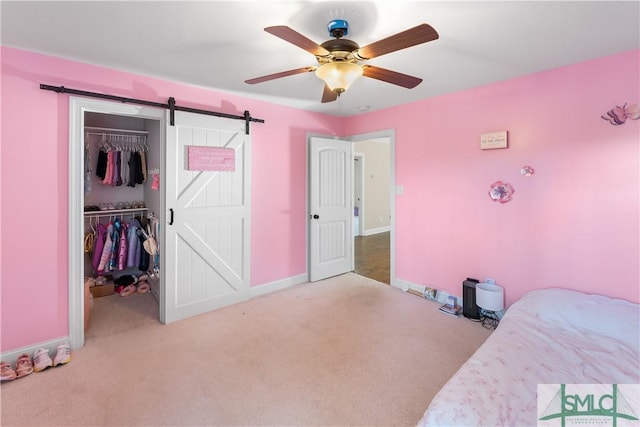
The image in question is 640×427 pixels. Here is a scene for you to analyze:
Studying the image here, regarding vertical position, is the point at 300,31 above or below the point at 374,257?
above

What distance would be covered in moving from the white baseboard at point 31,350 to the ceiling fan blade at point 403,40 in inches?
124

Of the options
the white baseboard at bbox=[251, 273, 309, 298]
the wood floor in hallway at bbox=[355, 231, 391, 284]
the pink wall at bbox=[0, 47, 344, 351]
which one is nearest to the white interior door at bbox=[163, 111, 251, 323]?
the white baseboard at bbox=[251, 273, 309, 298]

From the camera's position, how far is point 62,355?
7.55 ft

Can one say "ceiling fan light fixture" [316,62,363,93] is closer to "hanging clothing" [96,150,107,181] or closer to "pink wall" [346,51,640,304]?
"pink wall" [346,51,640,304]

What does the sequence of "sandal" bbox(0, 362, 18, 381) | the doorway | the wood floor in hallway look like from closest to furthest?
"sandal" bbox(0, 362, 18, 381) < the wood floor in hallway < the doorway

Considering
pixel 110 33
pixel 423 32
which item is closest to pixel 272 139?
pixel 110 33

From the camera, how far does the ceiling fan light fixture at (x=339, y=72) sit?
1.83 meters

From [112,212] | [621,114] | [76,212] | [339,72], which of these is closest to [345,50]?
[339,72]

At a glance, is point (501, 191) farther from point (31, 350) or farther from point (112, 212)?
point (112, 212)

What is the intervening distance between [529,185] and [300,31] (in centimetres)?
242

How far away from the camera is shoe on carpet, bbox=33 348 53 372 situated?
2.20 metres

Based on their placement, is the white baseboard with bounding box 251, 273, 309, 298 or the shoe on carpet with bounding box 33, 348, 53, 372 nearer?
the shoe on carpet with bounding box 33, 348, 53, 372

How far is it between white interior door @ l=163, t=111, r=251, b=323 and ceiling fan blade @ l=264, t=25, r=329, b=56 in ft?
5.92

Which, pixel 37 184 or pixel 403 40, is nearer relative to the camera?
pixel 403 40
